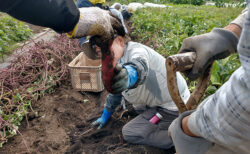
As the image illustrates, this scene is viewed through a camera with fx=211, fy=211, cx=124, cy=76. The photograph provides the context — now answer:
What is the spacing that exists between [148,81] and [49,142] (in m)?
1.24

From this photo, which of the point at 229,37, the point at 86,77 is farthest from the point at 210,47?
the point at 86,77

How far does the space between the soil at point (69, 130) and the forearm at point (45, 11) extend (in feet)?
4.71

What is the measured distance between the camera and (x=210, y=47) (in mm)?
1174

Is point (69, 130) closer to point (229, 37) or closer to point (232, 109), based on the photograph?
point (229, 37)

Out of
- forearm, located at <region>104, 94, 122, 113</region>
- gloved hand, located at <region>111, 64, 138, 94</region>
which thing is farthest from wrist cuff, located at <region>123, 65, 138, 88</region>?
forearm, located at <region>104, 94, 122, 113</region>

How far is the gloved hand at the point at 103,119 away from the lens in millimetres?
2510

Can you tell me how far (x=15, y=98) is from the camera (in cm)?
265

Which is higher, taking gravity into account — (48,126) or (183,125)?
(183,125)

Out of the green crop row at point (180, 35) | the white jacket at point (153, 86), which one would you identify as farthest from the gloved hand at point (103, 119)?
the green crop row at point (180, 35)

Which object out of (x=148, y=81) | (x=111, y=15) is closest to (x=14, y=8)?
(x=111, y=15)

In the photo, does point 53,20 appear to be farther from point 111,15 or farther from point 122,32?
point 122,32

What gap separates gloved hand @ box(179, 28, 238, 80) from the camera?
3.84 ft

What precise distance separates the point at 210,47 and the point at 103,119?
1676mm

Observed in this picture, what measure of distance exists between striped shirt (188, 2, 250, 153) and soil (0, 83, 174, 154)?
1398 millimetres
